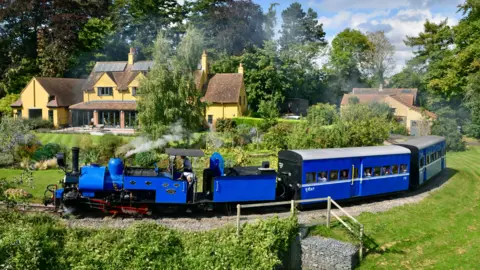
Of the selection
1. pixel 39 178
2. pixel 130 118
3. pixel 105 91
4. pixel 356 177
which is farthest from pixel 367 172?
pixel 105 91

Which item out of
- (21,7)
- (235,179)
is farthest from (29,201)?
(21,7)

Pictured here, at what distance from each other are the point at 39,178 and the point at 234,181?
10.6m

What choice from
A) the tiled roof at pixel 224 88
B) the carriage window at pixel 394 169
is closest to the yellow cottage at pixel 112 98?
the tiled roof at pixel 224 88

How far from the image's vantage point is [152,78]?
2664 cm

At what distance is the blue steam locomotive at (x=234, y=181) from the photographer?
14.4 metres

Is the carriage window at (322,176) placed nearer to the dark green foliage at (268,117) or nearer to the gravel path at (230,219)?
the gravel path at (230,219)

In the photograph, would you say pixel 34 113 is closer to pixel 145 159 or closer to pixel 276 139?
pixel 145 159

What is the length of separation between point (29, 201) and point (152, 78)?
12599 millimetres

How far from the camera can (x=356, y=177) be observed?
1777 centimetres

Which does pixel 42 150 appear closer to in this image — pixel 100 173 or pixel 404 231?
pixel 100 173

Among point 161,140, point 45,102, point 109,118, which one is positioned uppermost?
point 45,102

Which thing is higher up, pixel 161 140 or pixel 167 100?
pixel 167 100

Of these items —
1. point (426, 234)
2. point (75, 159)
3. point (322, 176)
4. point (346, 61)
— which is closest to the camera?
point (75, 159)

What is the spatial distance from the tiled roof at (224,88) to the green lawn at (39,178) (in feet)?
71.8
